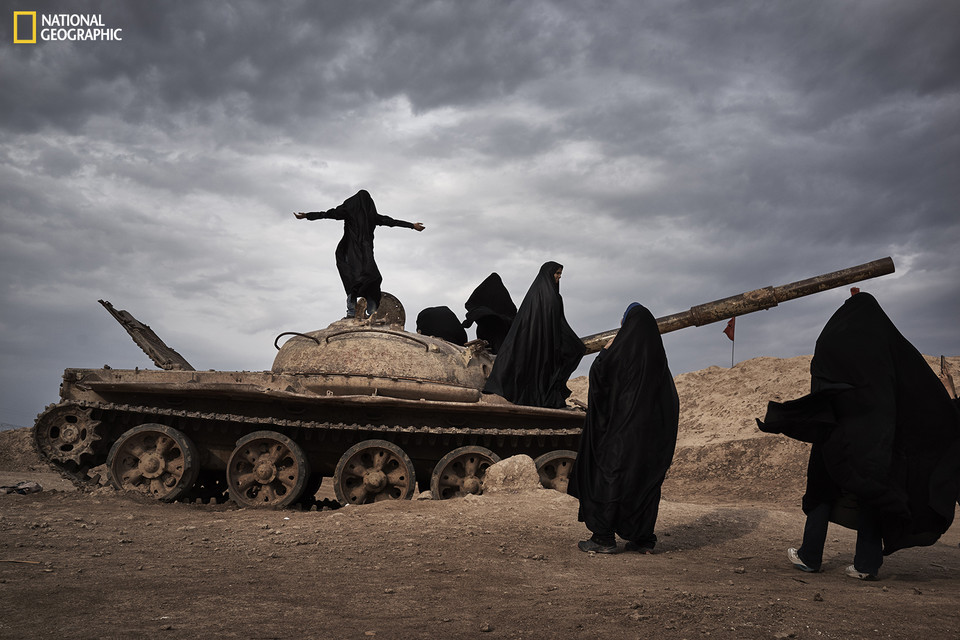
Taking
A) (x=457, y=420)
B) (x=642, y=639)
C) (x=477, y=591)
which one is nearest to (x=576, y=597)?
(x=477, y=591)

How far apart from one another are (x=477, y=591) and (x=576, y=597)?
1.85 feet

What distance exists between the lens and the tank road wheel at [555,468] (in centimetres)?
971

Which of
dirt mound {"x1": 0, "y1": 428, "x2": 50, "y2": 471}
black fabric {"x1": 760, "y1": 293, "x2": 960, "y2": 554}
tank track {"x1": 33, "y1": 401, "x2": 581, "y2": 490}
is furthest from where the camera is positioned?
dirt mound {"x1": 0, "y1": 428, "x2": 50, "y2": 471}

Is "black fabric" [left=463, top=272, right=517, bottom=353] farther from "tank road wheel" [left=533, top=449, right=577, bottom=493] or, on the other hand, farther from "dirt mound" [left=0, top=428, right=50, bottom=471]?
"dirt mound" [left=0, top=428, right=50, bottom=471]

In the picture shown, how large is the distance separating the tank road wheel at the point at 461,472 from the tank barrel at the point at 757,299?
2465 mm

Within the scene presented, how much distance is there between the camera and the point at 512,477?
8797 mm

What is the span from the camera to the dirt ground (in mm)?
3252

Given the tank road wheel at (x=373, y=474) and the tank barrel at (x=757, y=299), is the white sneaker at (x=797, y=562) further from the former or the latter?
the tank barrel at (x=757, y=299)

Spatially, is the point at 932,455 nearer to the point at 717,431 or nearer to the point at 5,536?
the point at 5,536

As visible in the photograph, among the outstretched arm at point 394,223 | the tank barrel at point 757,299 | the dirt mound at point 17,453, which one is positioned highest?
the outstretched arm at point 394,223

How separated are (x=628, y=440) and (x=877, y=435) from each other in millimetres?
1686

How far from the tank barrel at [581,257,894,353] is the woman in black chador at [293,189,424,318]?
3.40 metres

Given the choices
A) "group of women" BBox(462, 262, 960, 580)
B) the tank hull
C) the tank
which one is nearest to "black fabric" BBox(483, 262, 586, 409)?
the tank

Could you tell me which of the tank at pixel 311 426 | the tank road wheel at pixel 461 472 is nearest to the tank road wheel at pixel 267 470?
the tank at pixel 311 426
